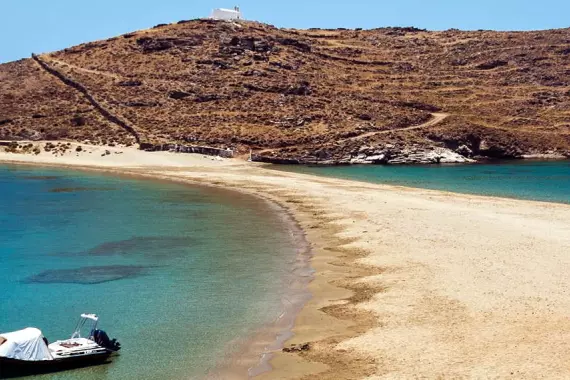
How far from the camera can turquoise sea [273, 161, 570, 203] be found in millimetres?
57344

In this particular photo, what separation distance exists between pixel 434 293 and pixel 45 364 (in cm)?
1108

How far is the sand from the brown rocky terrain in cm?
5091

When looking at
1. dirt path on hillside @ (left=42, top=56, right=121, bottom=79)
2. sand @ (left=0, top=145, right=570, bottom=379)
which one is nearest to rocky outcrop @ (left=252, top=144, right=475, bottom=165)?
dirt path on hillside @ (left=42, top=56, right=121, bottom=79)

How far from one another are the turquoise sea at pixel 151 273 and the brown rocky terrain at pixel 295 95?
44346 millimetres

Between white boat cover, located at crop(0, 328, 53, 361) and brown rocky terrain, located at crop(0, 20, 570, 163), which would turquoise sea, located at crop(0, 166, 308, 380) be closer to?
white boat cover, located at crop(0, 328, 53, 361)

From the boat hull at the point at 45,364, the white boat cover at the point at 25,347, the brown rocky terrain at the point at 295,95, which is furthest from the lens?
the brown rocky terrain at the point at 295,95

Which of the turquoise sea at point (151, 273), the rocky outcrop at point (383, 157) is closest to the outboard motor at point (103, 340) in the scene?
the turquoise sea at point (151, 273)

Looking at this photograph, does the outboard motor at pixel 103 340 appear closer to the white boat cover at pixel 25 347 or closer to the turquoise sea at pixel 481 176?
the white boat cover at pixel 25 347

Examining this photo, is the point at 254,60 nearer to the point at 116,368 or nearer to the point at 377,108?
the point at 377,108

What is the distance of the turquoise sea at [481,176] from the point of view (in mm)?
57344

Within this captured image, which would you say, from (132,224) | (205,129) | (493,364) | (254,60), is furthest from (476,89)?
(493,364)

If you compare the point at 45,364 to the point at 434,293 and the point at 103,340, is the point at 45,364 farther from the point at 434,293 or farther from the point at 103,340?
the point at 434,293

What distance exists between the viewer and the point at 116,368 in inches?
648

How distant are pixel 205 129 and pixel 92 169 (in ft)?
75.6
